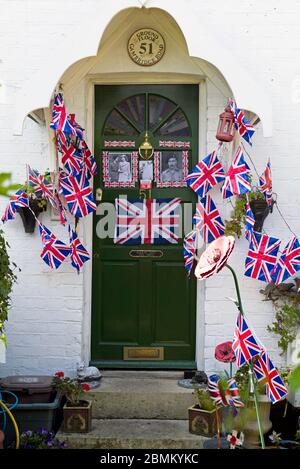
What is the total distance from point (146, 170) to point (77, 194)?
70cm

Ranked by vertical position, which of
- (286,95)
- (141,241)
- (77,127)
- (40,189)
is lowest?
(141,241)

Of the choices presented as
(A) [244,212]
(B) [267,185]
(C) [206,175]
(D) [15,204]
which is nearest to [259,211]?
(A) [244,212]

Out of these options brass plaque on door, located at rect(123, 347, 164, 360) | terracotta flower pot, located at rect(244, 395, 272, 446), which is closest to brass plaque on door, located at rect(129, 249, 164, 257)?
brass plaque on door, located at rect(123, 347, 164, 360)

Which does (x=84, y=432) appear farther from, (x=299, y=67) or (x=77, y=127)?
(x=299, y=67)

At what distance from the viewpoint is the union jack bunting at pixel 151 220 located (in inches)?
198

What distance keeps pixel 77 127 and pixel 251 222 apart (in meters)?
1.67

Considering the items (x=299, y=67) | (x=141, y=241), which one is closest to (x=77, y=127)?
(x=141, y=241)

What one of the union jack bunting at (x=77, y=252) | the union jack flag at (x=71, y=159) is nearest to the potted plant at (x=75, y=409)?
the union jack bunting at (x=77, y=252)

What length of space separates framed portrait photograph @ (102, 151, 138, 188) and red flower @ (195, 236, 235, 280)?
187 centimetres

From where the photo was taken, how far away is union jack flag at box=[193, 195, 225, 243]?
4.72 metres

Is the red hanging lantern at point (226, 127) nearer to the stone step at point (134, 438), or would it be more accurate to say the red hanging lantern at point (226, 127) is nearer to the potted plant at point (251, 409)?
the potted plant at point (251, 409)

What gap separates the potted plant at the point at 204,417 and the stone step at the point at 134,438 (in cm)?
6

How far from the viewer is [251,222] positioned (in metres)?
4.50
